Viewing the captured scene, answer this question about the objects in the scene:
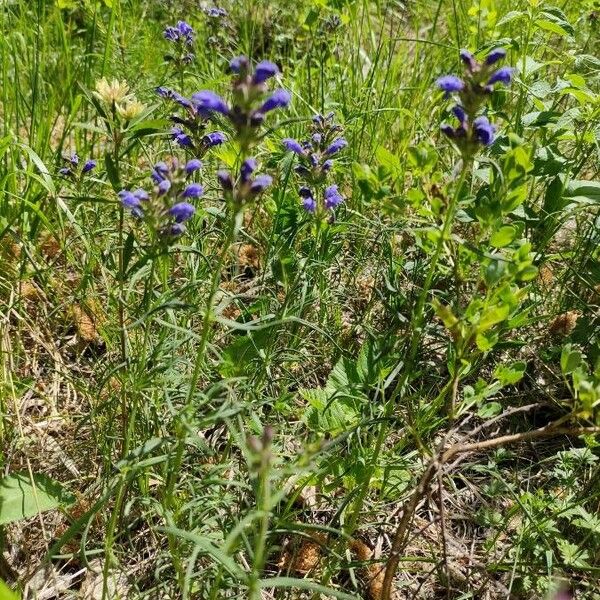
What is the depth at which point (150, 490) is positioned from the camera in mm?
2328

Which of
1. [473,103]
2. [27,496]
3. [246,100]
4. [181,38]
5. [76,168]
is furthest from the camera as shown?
[181,38]

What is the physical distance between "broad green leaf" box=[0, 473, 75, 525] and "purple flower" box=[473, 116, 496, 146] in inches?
62.6

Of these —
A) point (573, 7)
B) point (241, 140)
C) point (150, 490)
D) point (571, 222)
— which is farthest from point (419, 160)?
point (573, 7)

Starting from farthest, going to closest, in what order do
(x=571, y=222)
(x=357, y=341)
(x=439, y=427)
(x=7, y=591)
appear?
(x=571, y=222), (x=357, y=341), (x=439, y=427), (x=7, y=591)

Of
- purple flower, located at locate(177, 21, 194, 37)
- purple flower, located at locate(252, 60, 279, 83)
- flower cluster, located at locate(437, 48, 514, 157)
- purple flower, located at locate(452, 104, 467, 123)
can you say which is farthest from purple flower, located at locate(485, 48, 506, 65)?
purple flower, located at locate(177, 21, 194, 37)

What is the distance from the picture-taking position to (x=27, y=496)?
2098 mm

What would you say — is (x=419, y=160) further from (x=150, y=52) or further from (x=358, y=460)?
(x=150, y=52)

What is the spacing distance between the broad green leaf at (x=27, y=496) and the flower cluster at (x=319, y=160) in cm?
125

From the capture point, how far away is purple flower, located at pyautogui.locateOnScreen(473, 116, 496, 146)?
162cm

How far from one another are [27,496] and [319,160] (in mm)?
1484

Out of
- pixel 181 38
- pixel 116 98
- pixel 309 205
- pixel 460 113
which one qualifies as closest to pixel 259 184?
pixel 460 113

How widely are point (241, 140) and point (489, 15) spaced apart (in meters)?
2.13

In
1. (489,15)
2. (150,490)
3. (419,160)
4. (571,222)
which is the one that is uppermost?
(489,15)

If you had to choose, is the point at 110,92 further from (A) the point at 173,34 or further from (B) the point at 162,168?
(A) the point at 173,34
